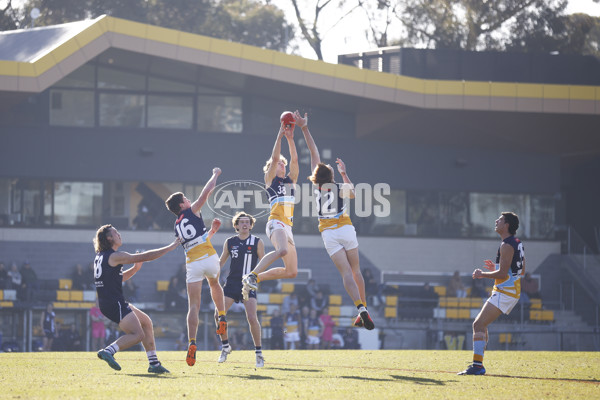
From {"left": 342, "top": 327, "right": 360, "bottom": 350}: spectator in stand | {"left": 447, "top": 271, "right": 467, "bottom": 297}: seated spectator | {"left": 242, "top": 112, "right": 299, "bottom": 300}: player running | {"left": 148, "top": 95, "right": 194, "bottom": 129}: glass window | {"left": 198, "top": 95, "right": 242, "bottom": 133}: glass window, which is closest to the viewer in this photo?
{"left": 242, "top": 112, "right": 299, "bottom": 300}: player running

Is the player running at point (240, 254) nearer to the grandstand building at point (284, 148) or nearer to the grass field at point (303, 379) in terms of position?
the grass field at point (303, 379)

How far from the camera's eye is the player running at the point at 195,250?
11961mm

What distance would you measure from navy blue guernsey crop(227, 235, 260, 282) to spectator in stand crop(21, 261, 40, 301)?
14.0 m

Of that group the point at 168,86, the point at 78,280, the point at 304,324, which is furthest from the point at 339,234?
the point at 168,86

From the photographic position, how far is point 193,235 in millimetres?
12117

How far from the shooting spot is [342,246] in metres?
12.8

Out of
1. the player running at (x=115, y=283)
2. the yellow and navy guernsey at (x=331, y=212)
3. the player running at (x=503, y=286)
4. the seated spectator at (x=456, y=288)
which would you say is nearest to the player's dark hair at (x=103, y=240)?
the player running at (x=115, y=283)

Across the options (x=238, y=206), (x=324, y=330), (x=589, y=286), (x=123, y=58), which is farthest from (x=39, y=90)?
(x=589, y=286)

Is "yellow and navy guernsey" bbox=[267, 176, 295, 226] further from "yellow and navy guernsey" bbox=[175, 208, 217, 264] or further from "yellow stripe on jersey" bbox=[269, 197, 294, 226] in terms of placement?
"yellow and navy guernsey" bbox=[175, 208, 217, 264]

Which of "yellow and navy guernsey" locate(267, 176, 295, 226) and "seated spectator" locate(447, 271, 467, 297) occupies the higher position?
"yellow and navy guernsey" locate(267, 176, 295, 226)

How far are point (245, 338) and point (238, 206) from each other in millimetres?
5692

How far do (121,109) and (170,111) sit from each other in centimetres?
160

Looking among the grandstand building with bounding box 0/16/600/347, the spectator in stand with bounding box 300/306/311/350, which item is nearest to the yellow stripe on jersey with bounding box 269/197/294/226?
the spectator in stand with bounding box 300/306/311/350

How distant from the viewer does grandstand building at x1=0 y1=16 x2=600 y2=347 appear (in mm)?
28641
